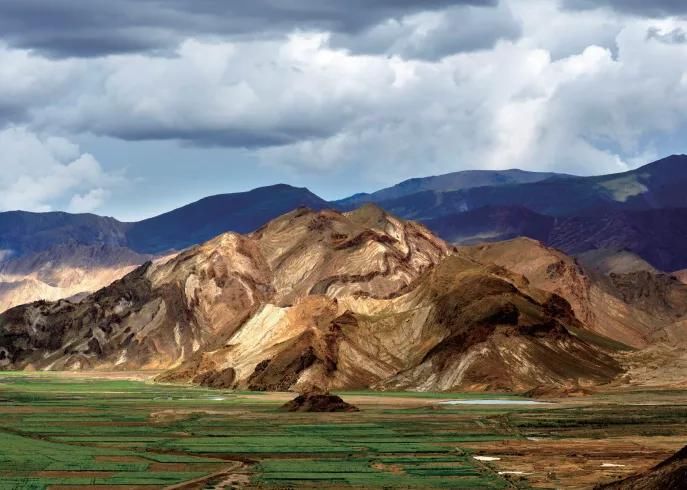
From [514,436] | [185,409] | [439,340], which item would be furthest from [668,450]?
[439,340]

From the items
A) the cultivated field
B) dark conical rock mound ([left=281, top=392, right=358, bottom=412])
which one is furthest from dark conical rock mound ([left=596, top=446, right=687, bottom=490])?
dark conical rock mound ([left=281, top=392, right=358, bottom=412])

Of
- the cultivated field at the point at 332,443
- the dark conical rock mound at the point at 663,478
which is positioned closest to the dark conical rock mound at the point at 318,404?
the cultivated field at the point at 332,443

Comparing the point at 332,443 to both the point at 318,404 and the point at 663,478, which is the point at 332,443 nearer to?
the point at 318,404

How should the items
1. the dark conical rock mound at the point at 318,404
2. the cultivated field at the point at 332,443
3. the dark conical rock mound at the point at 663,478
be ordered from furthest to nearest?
the dark conical rock mound at the point at 318,404
the cultivated field at the point at 332,443
the dark conical rock mound at the point at 663,478

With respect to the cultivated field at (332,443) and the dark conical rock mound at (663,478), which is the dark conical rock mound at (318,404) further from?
the dark conical rock mound at (663,478)

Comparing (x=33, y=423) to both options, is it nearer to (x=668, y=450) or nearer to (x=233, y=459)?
(x=233, y=459)
